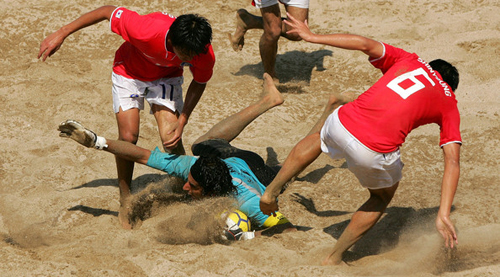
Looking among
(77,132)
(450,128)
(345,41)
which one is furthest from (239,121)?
(450,128)

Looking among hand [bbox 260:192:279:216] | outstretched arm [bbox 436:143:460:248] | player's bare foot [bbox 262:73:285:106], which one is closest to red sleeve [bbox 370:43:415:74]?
outstretched arm [bbox 436:143:460:248]

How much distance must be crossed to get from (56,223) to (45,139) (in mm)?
1352

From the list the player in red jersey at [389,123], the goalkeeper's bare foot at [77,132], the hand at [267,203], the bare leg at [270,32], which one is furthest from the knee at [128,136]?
the bare leg at [270,32]

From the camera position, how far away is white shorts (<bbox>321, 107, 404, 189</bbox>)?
3930mm

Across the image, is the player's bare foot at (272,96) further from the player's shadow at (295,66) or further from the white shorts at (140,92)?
the player's shadow at (295,66)

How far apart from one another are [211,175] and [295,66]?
140 inches

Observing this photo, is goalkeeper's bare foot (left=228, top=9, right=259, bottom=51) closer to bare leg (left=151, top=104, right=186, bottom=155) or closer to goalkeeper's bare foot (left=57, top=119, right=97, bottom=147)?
bare leg (left=151, top=104, right=186, bottom=155)

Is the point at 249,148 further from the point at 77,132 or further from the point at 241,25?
the point at 77,132

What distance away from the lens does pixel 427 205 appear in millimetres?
5270

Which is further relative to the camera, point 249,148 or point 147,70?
point 249,148

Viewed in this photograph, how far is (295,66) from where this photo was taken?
310 inches

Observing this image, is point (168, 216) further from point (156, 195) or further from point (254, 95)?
point (254, 95)

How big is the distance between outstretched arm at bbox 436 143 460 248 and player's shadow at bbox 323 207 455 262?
1.00 metres

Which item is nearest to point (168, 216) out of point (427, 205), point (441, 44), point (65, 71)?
point (427, 205)
